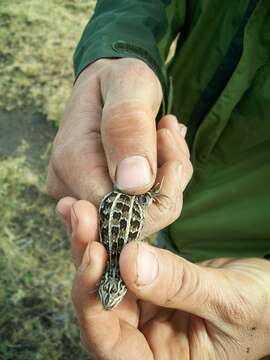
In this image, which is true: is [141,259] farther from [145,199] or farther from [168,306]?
[145,199]

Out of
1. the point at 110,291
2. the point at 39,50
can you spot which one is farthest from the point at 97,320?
the point at 39,50

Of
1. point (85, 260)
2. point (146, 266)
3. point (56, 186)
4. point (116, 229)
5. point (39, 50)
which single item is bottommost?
point (39, 50)

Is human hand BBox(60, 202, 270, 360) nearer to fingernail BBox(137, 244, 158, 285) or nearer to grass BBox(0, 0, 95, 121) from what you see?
fingernail BBox(137, 244, 158, 285)

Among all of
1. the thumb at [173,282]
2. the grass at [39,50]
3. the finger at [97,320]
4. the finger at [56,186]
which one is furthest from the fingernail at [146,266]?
the grass at [39,50]

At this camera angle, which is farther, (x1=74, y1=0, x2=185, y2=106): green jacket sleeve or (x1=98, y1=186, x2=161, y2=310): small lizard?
(x1=74, y1=0, x2=185, y2=106): green jacket sleeve

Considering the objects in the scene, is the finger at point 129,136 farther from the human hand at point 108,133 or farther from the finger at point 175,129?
the finger at point 175,129

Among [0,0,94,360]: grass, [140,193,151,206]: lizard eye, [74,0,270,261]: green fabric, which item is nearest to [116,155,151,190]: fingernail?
[140,193,151,206]: lizard eye

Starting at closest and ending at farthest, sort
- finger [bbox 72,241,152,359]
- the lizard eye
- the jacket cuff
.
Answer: finger [bbox 72,241,152,359] < the lizard eye < the jacket cuff
